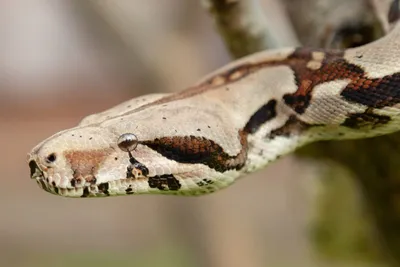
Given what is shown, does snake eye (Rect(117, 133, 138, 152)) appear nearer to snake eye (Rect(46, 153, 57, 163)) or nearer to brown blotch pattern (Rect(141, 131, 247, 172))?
brown blotch pattern (Rect(141, 131, 247, 172))

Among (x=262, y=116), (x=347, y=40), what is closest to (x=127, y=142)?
(x=262, y=116)

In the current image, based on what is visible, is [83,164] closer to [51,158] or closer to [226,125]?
[51,158]

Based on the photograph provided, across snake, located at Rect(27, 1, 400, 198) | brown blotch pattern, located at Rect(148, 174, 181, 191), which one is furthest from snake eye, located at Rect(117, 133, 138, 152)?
brown blotch pattern, located at Rect(148, 174, 181, 191)

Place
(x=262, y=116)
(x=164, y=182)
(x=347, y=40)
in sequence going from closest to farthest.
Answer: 1. (x=164, y=182)
2. (x=262, y=116)
3. (x=347, y=40)

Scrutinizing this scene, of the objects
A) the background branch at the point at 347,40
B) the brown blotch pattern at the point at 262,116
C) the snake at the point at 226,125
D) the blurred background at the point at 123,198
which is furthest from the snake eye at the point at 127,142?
the blurred background at the point at 123,198

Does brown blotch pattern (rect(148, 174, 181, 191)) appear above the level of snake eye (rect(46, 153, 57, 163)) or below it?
below

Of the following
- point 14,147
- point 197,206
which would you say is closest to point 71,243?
point 14,147
